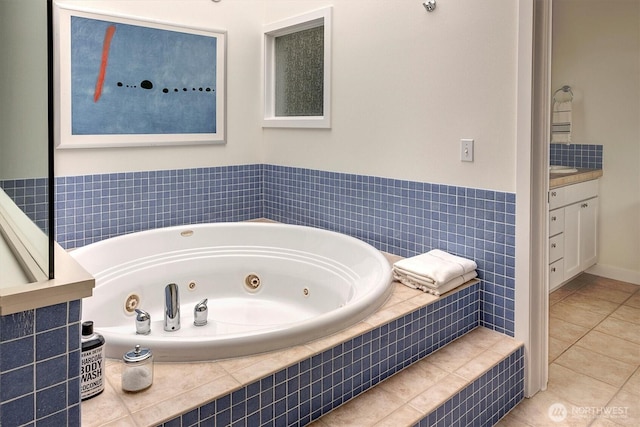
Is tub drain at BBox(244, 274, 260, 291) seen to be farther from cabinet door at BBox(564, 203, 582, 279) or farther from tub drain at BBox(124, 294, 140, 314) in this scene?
cabinet door at BBox(564, 203, 582, 279)

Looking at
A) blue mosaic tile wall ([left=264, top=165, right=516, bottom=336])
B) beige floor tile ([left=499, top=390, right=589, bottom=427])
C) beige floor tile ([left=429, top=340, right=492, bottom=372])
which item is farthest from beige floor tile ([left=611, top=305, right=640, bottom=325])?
beige floor tile ([left=429, top=340, right=492, bottom=372])

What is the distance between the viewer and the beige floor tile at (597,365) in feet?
7.70

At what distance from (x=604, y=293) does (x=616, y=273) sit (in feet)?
1.47

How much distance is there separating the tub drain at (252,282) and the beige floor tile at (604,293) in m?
2.35

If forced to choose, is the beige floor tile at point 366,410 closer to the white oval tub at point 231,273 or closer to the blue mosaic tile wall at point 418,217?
the white oval tub at point 231,273

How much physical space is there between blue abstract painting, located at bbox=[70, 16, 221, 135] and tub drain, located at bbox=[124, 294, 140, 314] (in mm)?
952

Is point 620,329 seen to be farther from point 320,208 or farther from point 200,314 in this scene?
point 200,314

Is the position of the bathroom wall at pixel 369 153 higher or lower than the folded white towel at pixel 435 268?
higher

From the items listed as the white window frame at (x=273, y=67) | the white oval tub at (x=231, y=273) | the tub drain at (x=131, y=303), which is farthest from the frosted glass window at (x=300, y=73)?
the tub drain at (x=131, y=303)

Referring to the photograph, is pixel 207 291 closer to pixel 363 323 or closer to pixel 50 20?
pixel 363 323

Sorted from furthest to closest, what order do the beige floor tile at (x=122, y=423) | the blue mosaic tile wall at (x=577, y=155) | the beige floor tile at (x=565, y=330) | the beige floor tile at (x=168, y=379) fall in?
the blue mosaic tile wall at (x=577, y=155), the beige floor tile at (x=565, y=330), the beige floor tile at (x=168, y=379), the beige floor tile at (x=122, y=423)

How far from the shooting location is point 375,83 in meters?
2.73

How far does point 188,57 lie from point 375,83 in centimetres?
122

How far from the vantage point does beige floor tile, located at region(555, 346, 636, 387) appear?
2.35m
